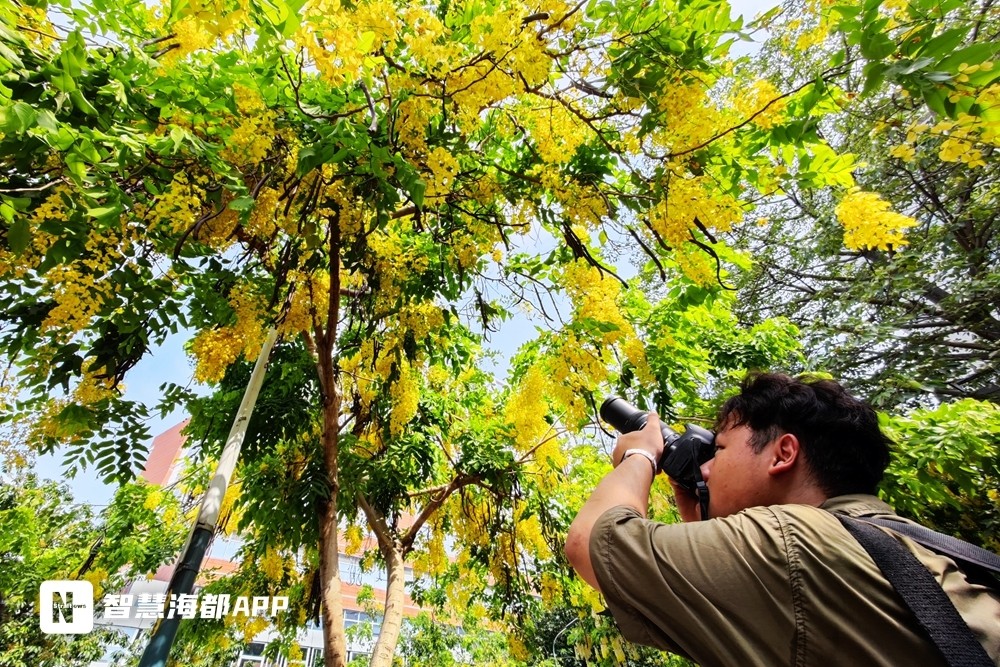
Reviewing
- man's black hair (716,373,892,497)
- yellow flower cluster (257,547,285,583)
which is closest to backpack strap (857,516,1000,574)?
man's black hair (716,373,892,497)

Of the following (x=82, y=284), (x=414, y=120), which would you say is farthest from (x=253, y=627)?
(x=414, y=120)

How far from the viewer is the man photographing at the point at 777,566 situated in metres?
0.69

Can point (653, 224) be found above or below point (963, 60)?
above

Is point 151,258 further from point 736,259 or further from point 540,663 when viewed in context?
point 540,663

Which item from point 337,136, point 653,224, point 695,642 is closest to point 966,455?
point 653,224

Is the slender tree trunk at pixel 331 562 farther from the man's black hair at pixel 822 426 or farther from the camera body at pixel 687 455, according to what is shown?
the man's black hair at pixel 822 426

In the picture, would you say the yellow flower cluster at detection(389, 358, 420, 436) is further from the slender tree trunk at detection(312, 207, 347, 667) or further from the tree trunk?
the tree trunk

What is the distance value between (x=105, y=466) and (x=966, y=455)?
5019mm

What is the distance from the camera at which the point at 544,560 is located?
19.4 ft

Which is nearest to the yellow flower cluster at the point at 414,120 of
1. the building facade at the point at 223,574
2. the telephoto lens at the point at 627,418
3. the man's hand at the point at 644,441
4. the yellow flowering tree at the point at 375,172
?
the yellow flowering tree at the point at 375,172

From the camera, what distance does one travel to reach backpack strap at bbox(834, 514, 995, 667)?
613mm

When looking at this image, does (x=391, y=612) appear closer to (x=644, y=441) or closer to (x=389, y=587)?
(x=389, y=587)

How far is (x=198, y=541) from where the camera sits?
2301 mm

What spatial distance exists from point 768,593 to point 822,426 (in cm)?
47
